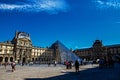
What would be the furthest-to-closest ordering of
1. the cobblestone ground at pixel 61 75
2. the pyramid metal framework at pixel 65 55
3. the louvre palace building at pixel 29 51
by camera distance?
the louvre palace building at pixel 29 51 → the pyramid metal framework at pixel 65 55 → the cobblestone ground at pixel 61 75

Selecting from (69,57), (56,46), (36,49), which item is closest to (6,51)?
(36,49)

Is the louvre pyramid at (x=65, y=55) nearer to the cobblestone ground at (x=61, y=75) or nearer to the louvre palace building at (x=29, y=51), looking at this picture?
the louvre palace building at (x=29, y=51)

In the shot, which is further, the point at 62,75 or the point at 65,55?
the point at 65,55

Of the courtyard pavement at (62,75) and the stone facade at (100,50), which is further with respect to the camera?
the stone facade at (100,50)

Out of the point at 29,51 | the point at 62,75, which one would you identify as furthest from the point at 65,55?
the point at 29,51

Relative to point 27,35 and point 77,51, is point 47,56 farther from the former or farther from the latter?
point 77,51

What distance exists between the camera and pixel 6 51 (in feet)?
247

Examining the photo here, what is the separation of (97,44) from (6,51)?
45.5 m

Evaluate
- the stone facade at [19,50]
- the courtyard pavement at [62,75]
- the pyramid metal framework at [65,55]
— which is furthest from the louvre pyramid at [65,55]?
the stone facade at [19,50]

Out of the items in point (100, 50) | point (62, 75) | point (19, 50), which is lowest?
point (62, 75)

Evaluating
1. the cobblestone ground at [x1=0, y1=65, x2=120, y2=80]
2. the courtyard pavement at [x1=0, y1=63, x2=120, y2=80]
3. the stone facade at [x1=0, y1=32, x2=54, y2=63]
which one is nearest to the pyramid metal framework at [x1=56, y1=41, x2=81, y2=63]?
the courtyard pavement at [x1=0, y1=63, x2=120, y2=80]

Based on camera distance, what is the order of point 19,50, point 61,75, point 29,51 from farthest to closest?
point 29,51 → point 19,50 → point 61,75

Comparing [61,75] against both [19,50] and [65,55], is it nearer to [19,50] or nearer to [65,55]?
[65,55]

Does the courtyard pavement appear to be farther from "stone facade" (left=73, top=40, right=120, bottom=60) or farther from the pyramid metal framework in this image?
"stone facade" (left=73, top=40, right=120, bottom=60)
